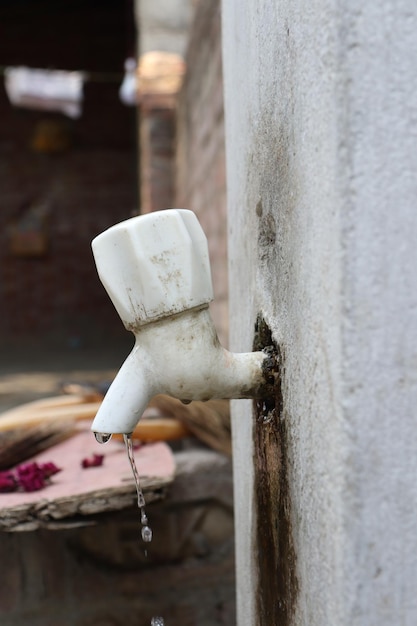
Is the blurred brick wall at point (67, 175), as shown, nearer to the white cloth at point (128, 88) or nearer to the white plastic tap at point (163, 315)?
the white cloth at point (128, 88)

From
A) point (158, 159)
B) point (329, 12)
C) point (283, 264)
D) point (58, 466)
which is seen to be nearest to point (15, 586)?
point (58, 466)

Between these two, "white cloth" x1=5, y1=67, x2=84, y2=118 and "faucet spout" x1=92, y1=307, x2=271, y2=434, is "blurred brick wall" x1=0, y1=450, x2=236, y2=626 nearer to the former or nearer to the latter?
"faucet spout" x1=92, y1=307, x2=271, y2=434

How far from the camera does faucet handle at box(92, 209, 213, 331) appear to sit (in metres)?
0.72

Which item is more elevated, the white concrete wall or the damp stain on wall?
the white concrete wall

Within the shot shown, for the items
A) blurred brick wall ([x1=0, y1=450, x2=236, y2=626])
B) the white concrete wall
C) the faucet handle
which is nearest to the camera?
the white concrete wall

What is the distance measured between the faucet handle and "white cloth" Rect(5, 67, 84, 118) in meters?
6.92

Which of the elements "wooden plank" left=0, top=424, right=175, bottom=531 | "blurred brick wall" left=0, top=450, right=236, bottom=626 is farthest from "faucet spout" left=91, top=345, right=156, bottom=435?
"blurred brick wall" left=0, top=450, right=236, bottom=626

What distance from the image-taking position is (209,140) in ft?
9.41

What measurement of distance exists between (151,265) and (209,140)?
2.26 meters

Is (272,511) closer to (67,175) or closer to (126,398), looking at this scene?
(126,398)

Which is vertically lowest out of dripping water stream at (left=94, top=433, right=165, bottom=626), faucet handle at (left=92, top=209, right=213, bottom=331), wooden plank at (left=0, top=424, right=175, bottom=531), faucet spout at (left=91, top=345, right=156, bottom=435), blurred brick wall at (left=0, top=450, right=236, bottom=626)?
blurred brick wall at (left=0, top=450, right=236, bottom=626)

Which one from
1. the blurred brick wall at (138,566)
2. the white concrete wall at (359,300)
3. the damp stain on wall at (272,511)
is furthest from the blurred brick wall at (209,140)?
the white concrete wall at (359,300)

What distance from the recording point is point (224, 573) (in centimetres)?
209

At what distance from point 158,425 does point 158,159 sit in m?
2.49
